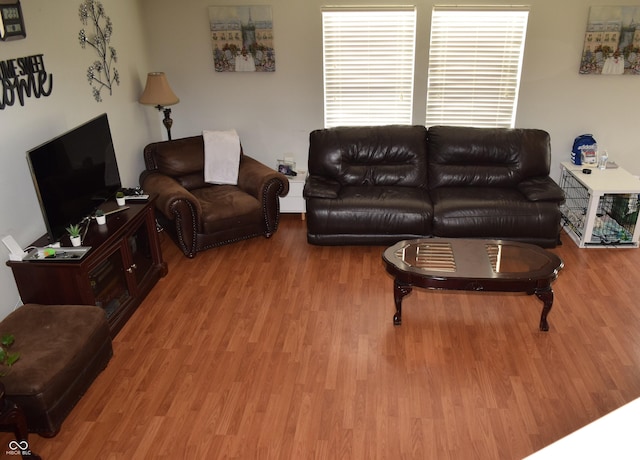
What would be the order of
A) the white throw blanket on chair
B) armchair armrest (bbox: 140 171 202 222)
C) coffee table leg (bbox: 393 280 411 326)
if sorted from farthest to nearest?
the white throw blanket on chair
armchair armrest (bbox: 140 171 202 222)
coffee table leg (bbox: 393 280 411 326)

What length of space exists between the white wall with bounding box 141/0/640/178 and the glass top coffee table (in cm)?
209

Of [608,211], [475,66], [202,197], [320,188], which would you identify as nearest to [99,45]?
[202,197]

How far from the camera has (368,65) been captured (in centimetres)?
544

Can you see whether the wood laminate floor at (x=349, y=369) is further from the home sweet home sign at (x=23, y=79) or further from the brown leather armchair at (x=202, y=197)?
the home sweet home sign at (x=23, y=79)

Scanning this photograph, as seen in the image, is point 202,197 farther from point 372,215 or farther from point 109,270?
point 372,215

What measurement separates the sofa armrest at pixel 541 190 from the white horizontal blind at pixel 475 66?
815 mm

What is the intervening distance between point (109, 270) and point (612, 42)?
4.88 m

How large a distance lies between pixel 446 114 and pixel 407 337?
278 centimetres

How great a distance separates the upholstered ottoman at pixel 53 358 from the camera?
2713mm

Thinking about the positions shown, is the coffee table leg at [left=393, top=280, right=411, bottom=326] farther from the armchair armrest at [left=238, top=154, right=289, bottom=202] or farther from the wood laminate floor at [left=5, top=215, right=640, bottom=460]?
the armchair armrest at [left=238, top=154, right=289, bottom=202]

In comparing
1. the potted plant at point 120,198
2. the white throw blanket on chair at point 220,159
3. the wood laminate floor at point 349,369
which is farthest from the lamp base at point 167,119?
the wood laminate floor at point 349,369

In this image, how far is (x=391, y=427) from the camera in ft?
9.67

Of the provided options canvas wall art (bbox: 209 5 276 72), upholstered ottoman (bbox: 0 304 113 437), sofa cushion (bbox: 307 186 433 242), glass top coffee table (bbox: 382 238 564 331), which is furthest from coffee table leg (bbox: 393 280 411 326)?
canvas wall art (bbox: 209 5 276 72)

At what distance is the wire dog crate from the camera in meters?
4.68
